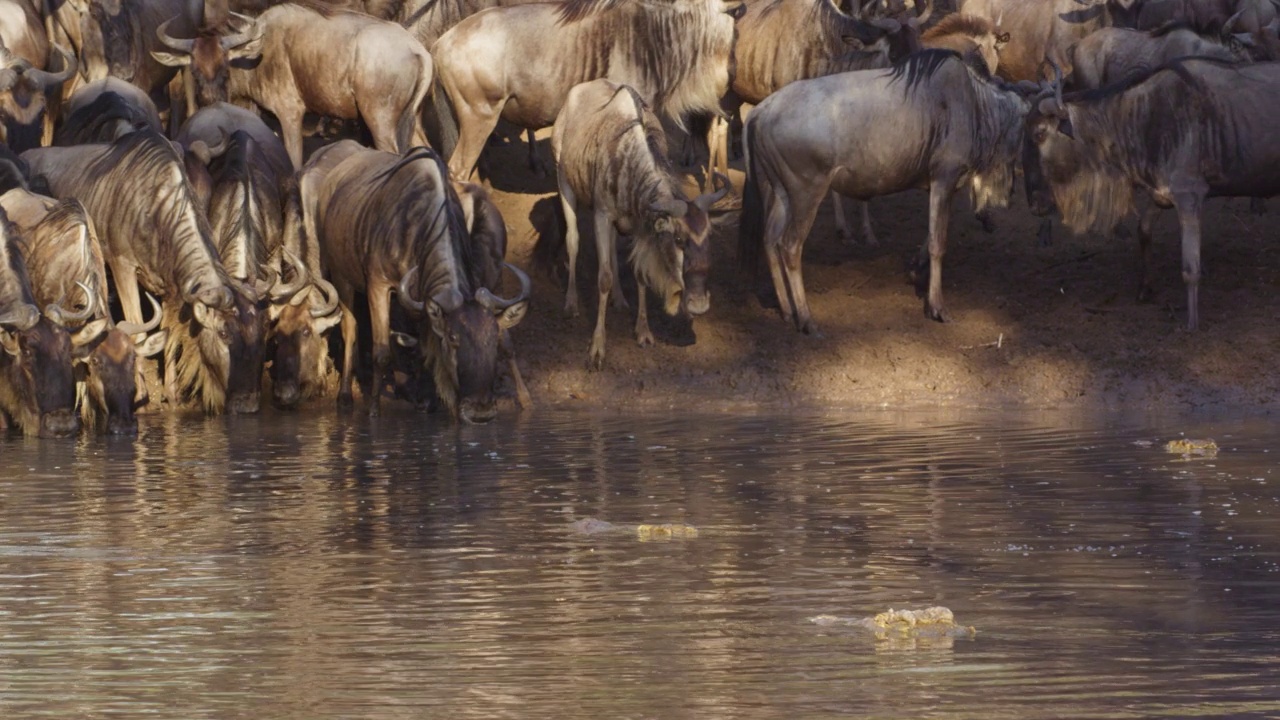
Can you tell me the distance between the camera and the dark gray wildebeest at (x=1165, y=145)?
1470 cm

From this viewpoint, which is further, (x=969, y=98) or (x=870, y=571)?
(x=969, y=98)

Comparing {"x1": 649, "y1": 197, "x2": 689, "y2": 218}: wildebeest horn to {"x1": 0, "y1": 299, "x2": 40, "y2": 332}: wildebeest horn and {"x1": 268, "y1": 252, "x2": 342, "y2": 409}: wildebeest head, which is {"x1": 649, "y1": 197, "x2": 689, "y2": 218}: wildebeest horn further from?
{"x1": 0, "y1": 299, "x2": 40, "y2": 332}: wildebeest horn

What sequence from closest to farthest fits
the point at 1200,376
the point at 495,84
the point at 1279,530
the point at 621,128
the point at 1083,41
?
the point at 1279,530, the point at 1200,376, the point at 621,128, the point at 495,84, the point at 1083,41

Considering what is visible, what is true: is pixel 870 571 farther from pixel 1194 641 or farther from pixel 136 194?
pixel 136 194

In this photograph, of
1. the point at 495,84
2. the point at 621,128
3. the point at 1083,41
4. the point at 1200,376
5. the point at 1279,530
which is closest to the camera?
the point at 1279,530

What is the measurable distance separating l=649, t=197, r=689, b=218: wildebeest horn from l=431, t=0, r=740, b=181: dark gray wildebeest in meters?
2.11

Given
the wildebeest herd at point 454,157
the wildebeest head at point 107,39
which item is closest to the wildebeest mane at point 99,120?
the wildebeest herd at point 454,157

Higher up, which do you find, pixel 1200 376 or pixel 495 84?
pixel 495 84

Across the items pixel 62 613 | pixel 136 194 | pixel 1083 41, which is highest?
pixel 1083 41

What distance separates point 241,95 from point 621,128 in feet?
11.1

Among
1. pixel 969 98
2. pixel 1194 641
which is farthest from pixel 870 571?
pixel 969 98

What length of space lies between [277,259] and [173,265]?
3.30 ft

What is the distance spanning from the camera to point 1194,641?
6270 millimetres

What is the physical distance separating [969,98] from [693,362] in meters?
2.63
